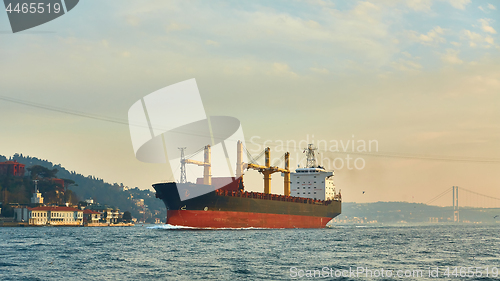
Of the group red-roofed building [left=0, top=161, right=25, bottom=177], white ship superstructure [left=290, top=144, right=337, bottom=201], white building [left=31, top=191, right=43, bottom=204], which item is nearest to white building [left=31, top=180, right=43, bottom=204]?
white building [left=31, top=191, right=43, bottom=204]

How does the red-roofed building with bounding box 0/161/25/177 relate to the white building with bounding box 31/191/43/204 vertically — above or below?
above

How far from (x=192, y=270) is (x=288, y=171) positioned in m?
51.7

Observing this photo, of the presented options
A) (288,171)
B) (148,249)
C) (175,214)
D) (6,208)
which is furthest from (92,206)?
(148,249)

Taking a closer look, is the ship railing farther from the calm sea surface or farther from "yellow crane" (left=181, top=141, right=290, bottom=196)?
the calm sea surface

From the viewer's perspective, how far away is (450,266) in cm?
2450

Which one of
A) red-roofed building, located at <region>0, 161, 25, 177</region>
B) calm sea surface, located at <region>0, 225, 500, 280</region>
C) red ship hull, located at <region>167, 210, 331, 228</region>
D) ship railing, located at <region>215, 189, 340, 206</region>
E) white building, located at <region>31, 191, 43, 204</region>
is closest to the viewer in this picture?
calm sea surface, located at <region>0, 225, 500, 280</region>

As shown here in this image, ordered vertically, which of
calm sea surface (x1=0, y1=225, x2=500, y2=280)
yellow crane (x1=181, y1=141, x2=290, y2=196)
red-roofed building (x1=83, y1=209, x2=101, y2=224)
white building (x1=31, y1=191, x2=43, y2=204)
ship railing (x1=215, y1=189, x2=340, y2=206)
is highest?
yellow crane (x1=181, y1=141, x2=290, y2=196)

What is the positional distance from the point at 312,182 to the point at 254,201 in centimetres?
2347

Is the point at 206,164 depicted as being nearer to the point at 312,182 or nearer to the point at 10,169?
the point at 312,182

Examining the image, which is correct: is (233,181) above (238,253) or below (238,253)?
above

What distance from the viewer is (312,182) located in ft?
252

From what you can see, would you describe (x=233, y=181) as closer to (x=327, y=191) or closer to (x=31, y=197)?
(x=327, y=191)

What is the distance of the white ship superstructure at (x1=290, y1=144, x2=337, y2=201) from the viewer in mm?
75875

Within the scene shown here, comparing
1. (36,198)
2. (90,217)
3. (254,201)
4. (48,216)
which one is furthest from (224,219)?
(36,198)
